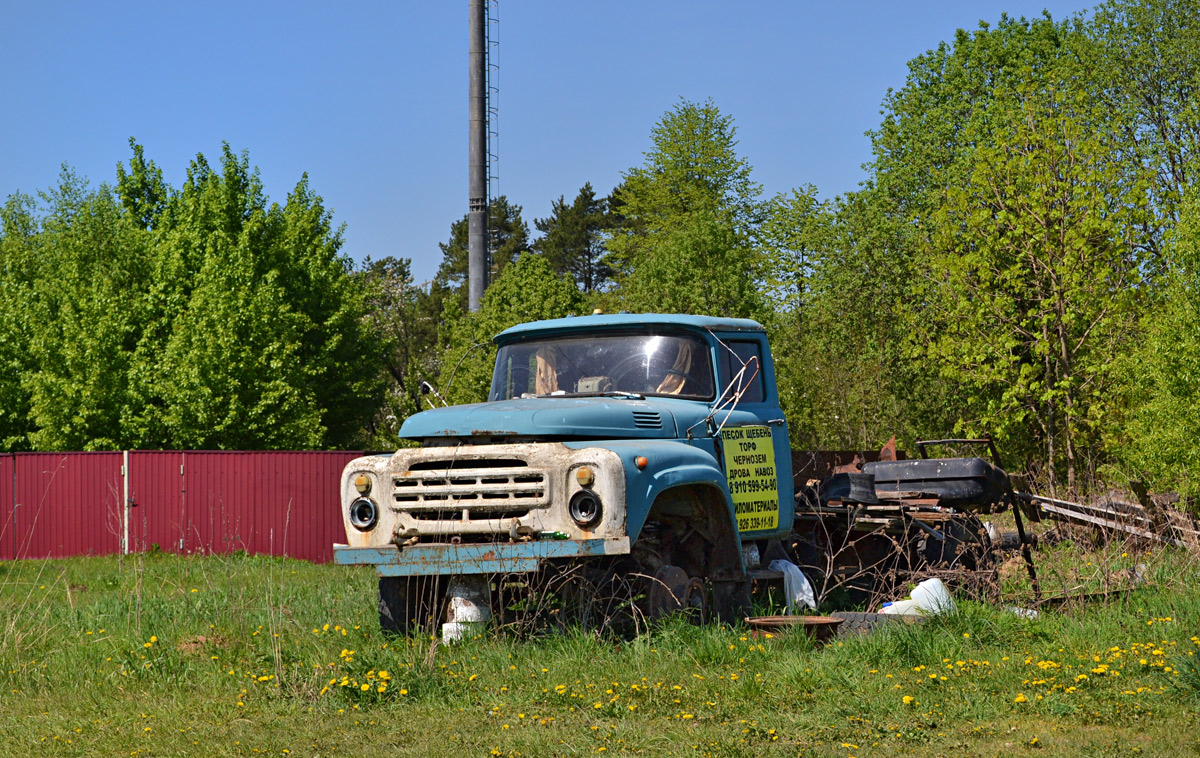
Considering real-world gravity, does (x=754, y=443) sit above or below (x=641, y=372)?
below

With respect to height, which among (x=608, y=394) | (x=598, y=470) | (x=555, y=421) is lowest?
(x=598, y=470)

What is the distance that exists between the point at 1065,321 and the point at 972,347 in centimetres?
191

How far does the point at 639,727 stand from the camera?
5973 mm

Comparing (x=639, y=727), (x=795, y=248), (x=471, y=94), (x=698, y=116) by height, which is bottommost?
(x=639, y=727)

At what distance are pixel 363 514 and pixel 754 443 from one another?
116 inches

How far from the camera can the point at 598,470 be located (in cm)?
729

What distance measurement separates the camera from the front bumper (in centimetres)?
720

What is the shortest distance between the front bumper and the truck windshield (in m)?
1.80

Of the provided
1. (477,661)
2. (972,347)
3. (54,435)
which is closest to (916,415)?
(972,347)

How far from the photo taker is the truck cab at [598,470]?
739 centimetres

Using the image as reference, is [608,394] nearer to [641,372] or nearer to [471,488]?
[641,372]

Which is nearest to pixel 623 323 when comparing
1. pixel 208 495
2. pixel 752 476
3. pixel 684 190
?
pixel 752 476

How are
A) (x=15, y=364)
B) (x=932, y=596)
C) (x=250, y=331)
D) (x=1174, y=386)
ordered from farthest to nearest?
(x=15, y=364) → (x=250, y=331) → (x=1174, y=386) → (x=932, y=596)

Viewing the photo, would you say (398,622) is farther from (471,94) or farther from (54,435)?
(471,94)
